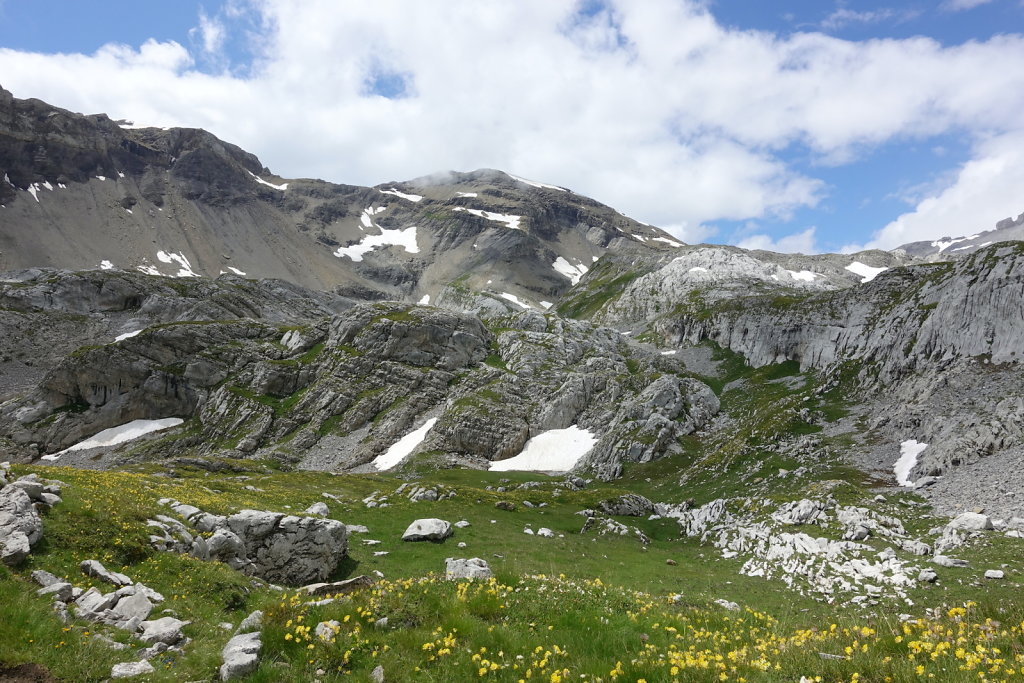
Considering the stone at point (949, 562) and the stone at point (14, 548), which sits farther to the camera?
the stone at point (949, 562)

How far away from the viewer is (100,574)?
549 inches

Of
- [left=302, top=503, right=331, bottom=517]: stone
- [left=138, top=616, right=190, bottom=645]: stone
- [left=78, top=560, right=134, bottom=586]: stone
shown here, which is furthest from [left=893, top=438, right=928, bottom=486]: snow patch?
[left=78, top=560, right=134, bottom=586]: stone

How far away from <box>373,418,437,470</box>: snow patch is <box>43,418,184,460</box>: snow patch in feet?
171

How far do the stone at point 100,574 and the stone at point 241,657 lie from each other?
634 centimetres

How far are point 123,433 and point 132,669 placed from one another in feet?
418

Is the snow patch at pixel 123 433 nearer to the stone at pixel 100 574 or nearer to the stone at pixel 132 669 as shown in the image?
the stone at pixel 100 574

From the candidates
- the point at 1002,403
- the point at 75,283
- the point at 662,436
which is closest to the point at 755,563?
the point at 1002,403

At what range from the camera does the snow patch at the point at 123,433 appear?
106 metres

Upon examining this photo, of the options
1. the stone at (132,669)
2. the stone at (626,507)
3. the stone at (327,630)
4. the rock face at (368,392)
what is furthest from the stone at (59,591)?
the rock face at (368,392)

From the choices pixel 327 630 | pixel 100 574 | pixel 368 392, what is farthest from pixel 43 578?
pixel 368 392

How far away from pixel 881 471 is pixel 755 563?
106ft

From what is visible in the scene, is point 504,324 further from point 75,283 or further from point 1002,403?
point 75,283

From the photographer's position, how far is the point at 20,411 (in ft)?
365

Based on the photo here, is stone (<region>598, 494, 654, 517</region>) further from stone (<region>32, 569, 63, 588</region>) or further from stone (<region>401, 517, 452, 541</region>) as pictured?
stone (<region>32, 569, 63, 588</region>)
